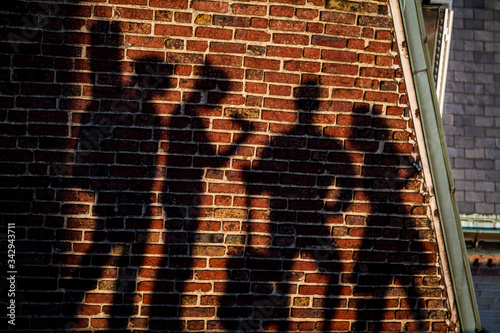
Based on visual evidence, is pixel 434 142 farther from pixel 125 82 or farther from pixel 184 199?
pixel 125 82

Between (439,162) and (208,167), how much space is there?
1.51 m

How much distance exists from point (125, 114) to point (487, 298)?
4.91m

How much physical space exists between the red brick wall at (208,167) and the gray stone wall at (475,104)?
240cm

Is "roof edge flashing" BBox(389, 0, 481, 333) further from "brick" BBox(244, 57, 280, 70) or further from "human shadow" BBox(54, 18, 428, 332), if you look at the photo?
"brick" BBox(244, 57, 280, 70)

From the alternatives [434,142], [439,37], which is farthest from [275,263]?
[439,37]

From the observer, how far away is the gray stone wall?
170 inches

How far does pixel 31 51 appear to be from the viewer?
2.15 metres

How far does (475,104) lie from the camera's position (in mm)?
4395

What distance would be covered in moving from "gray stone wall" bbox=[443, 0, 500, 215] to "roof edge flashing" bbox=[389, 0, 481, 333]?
2.19 m

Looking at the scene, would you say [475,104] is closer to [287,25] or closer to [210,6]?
[287,25]

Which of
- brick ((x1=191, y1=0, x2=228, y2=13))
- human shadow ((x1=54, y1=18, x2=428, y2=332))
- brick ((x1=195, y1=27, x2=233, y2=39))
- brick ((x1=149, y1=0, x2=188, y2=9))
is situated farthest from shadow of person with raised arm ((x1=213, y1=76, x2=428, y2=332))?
brick ((x1=149, y1=0, x2=188, y2=9))

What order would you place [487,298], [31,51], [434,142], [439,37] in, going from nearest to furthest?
[31,51], [434,142], [439,37], [487,298]

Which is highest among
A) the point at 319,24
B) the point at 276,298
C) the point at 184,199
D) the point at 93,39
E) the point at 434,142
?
Answer: the point at 319,24

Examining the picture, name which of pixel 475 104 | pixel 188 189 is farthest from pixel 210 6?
pixel 475 104
